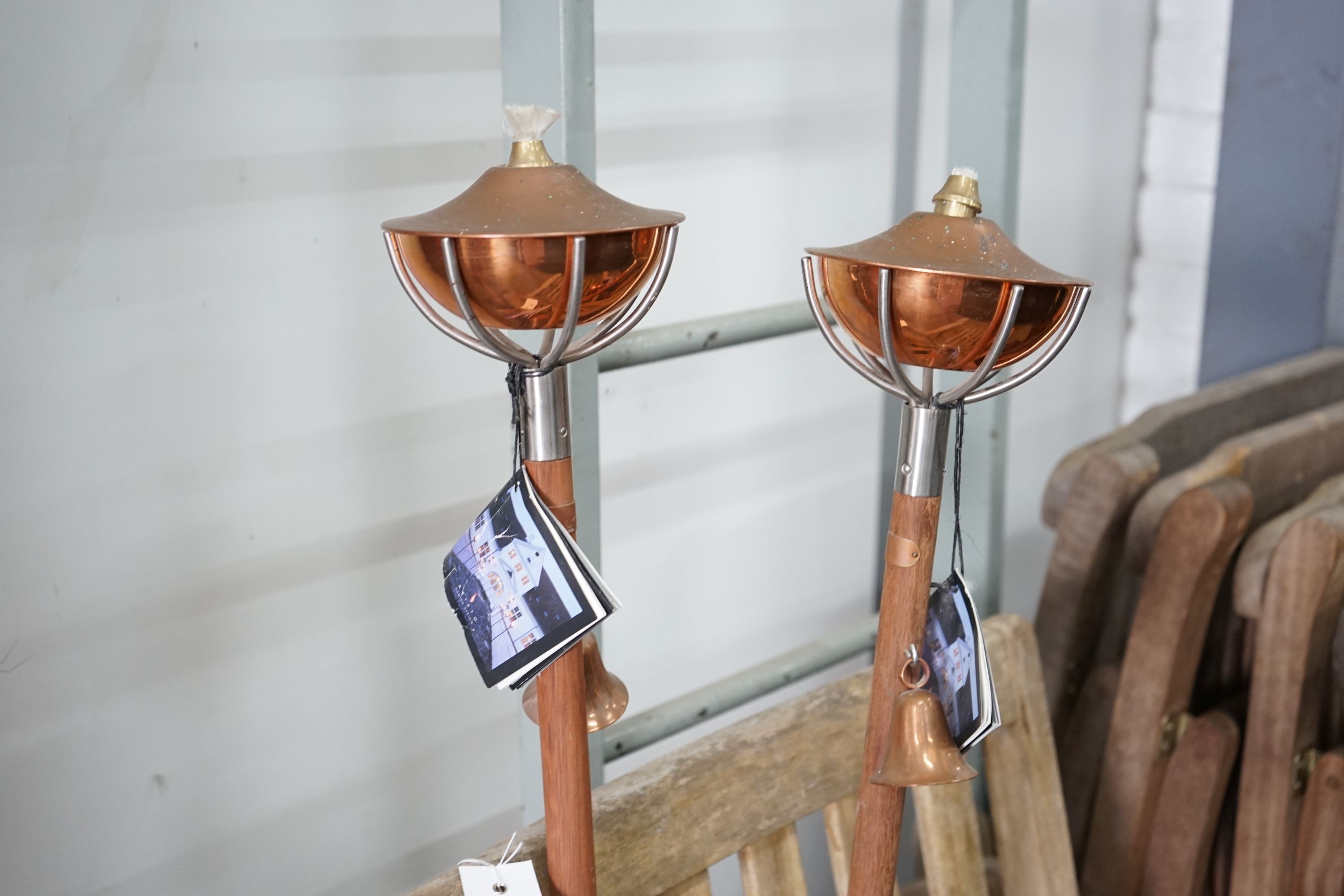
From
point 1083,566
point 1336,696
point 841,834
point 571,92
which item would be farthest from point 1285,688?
point 571,92

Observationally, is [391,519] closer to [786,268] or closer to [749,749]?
[749,749]

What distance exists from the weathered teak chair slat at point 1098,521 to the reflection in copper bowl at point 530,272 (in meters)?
0.91

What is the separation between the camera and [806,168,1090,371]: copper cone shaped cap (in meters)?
0.65

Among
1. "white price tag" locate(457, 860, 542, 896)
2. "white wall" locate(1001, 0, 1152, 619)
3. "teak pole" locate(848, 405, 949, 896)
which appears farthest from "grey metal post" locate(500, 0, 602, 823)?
"white wall" locate(1001, 0, 1152, 619)

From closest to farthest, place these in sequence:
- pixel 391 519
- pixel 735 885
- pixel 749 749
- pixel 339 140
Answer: pixel 749 749, pixel 339 140, pixel 391 519, pixel 735 885

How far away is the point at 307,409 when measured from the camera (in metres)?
1.15

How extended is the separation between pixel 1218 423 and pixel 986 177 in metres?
0.59

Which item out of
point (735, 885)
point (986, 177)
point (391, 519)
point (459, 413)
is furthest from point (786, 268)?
point (735, 885)

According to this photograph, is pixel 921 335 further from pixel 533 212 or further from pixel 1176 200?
pixel 1176 200

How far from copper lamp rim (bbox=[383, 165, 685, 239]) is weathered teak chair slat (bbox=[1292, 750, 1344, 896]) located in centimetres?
102

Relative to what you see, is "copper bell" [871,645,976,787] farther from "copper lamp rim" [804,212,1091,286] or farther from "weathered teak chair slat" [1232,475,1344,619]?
"weathered teak chair slat" [1232,475,1344,619]

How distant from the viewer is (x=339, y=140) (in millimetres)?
1106

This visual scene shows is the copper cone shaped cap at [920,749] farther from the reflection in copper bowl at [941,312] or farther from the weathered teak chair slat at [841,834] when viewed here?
the weathered teak chair slat at [841,834]

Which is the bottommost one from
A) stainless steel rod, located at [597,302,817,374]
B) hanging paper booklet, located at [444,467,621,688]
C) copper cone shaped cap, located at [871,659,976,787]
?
copper cone shaped cap, located at [871,659,976,787]
